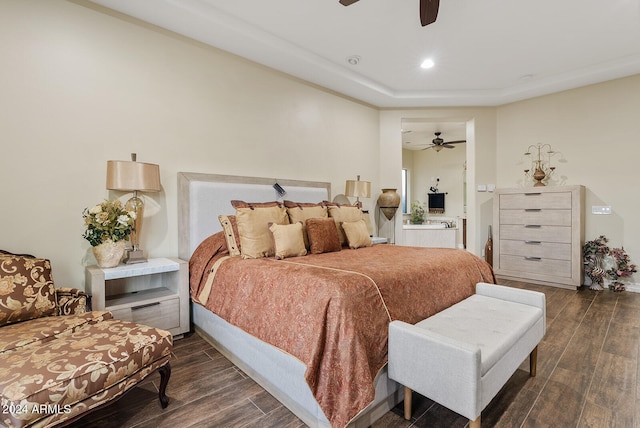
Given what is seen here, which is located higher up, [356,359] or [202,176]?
[202,176]

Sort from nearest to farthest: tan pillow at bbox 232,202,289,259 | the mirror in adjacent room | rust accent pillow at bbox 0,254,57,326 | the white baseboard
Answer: rust accent pillow at bbox 0,254,57,326 → tan pillow at bbox 232,202,289,259 → the white baseboard → the mirror in adjacent room

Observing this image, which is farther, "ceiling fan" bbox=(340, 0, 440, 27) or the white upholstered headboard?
the white upholstered headboard

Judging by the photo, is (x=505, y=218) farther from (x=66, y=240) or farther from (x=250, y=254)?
(x=66, y=240)

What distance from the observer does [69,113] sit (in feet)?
7.97

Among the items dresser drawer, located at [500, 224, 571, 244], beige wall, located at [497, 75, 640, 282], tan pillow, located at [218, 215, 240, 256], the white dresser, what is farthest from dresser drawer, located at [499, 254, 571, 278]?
tan pillow, located at [218, 215, 240, 256]

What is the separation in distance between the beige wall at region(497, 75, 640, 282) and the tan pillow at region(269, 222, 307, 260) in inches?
171

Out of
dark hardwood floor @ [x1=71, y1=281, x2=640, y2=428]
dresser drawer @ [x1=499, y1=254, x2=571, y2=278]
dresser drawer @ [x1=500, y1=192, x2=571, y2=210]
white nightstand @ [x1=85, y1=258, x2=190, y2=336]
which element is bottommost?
dark hardwood floor @ [x1=71, y1=281, x2=640, y2=428]

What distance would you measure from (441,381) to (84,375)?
1.58 meters

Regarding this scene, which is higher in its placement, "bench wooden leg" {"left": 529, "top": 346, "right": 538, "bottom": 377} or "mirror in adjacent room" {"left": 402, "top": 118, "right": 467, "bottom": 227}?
"mirror in adjacent room" {"left": 402, "top": 118, "right": 467, "bottom": 227}

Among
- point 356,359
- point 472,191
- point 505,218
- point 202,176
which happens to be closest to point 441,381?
point 356,359

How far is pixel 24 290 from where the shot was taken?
179cm

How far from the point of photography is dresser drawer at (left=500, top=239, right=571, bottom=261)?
13.7 feet

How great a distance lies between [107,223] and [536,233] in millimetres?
5161

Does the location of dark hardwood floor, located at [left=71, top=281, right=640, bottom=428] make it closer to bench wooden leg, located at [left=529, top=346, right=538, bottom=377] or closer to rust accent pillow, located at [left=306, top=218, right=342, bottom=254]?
bench wooden leg, located at [left=529, top=346, right=538, bottom=377]
